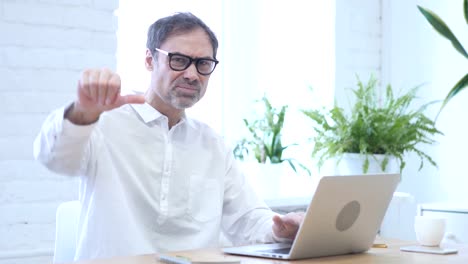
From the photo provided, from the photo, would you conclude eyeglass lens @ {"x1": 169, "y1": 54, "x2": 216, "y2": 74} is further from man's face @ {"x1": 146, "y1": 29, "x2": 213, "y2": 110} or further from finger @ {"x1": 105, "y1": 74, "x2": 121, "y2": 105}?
finger @ {"x1": 105, "y1": 74, "x2": 121, "y2": 105}

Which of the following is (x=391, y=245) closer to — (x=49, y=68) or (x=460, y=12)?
(x=49, y=68)

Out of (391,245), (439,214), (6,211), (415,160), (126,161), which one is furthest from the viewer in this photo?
(415,160)

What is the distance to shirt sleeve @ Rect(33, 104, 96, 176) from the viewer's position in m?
1.81

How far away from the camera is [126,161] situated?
2189 mm

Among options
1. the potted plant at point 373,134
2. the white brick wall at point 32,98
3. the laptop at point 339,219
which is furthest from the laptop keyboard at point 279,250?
the potted plant at point 373,134

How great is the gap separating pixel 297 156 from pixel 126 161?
188cm

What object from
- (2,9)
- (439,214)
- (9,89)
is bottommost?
(439,214)

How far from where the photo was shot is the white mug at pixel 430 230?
6.45 feet

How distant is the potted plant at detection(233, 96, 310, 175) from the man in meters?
1.16

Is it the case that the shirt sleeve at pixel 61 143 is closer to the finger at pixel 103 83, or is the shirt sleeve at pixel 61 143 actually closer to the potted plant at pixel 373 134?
the finger at pixel 103 83

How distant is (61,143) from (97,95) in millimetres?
267

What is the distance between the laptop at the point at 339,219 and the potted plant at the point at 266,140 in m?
1.69

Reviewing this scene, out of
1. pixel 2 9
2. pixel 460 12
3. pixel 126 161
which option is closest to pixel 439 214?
pixel 460 12

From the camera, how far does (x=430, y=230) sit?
1.97 metres
